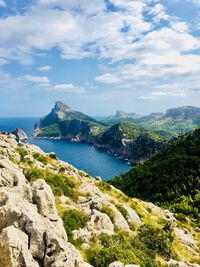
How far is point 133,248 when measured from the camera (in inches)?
1195

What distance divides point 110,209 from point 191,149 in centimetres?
8337

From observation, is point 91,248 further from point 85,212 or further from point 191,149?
point 191,149

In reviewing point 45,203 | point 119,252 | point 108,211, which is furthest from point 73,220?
point 108,211

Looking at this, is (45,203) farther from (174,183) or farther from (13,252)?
(174,183)

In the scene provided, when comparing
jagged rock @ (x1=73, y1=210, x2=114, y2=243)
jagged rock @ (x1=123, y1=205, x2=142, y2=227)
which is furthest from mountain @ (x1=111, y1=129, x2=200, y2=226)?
jagged rock @ (x1=73, y1=210, x2=114, y2=243)

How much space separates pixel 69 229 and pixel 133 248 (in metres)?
6.54

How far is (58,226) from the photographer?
25.2 m

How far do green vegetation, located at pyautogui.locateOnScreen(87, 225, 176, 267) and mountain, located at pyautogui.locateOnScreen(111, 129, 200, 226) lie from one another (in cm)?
3223

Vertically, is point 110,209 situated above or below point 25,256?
below

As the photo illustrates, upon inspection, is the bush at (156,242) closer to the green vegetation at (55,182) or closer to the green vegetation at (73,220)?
the green vegetation at (73,220)

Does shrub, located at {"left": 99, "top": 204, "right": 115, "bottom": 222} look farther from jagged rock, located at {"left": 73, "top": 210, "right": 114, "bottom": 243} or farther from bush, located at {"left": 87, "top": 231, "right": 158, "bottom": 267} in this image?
bush, located at {"left": 87, "top": 231, "right": 158, "bottom": 267}

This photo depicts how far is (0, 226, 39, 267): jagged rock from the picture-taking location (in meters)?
17.3

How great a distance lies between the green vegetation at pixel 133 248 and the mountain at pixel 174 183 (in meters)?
32.2

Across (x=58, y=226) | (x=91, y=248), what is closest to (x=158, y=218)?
(x=91, y=248)
